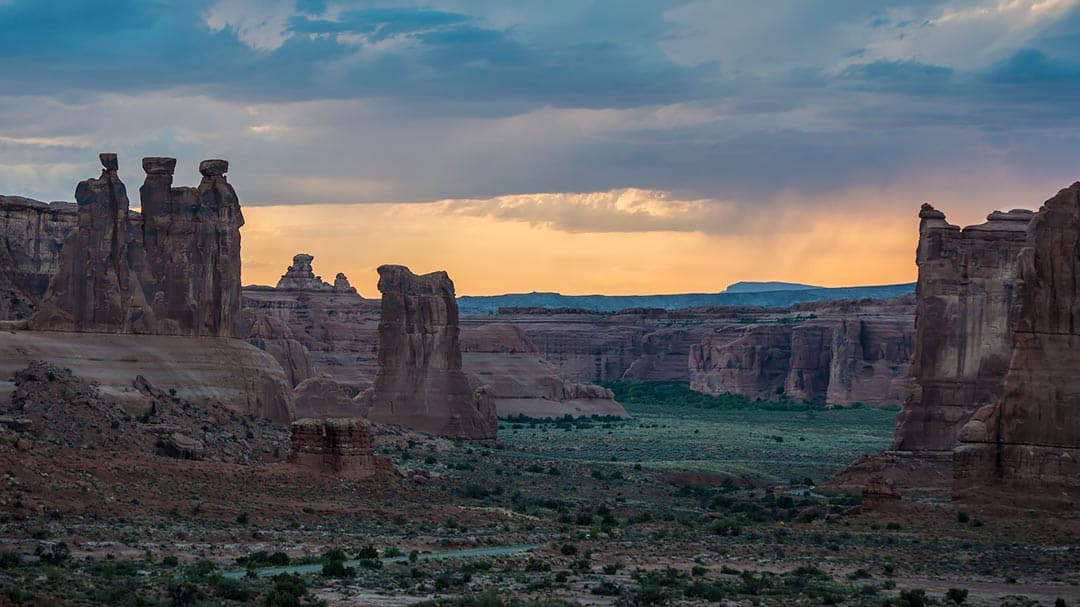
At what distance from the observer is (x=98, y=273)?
6925cm

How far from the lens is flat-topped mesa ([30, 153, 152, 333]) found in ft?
225

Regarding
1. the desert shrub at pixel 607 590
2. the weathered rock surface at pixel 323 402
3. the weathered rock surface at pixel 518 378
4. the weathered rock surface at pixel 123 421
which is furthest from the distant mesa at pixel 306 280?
the desert shrub at pixel 607 590

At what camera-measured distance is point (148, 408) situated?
6247 cm

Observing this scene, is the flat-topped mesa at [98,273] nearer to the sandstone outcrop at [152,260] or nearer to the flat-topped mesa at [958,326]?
the sandstone outcrop at [152,260]

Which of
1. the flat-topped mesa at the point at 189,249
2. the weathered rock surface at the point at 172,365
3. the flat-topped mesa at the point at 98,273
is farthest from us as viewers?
the flat-topped mesa at the point at 189,249

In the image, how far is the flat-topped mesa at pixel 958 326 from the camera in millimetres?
64812

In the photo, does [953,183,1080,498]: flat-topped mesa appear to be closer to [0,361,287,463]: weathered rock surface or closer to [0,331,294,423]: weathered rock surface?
[0,361,287,463]: weathered rock surface

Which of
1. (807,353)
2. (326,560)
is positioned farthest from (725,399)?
(326,560)

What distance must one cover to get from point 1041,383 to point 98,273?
108 ft

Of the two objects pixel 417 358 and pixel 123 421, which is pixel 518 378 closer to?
pixel 417 358

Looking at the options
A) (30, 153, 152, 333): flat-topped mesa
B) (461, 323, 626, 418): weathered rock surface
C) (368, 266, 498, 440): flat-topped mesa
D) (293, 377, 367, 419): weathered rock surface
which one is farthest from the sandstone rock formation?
(461, 323, 626, 418): weathered rock surface

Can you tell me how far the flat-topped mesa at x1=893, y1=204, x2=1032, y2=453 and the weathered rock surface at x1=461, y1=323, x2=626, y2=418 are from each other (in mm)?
56774

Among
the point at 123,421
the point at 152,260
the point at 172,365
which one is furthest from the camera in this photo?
the point at 152,260

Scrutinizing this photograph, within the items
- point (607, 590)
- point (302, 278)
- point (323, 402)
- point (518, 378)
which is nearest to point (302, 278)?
point (302, 278)
